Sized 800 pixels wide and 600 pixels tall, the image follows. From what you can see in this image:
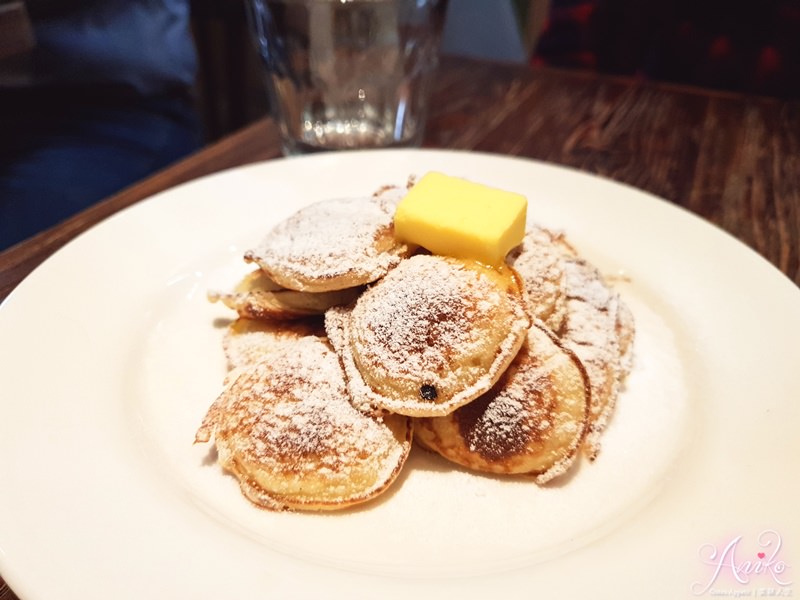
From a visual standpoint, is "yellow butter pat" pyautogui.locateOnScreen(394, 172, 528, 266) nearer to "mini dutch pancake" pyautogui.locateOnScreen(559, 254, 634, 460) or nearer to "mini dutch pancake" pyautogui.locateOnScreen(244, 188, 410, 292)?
"mini dutch pancake" pyautogui.locateOnScreen(244, 188, 410, 292)

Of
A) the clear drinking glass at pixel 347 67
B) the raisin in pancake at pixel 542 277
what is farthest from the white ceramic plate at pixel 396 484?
the clear drinking glass at pixel 347 67

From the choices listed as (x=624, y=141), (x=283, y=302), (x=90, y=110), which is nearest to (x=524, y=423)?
(x=283, y=302)

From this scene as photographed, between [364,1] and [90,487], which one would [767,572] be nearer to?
[90,487]

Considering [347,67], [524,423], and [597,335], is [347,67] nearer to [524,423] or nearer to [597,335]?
[597,335]

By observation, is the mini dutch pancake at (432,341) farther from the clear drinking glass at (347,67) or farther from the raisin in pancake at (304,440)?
the clear drinking glass at (347,67)

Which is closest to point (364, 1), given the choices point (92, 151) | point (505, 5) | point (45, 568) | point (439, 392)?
point (92, 151)
